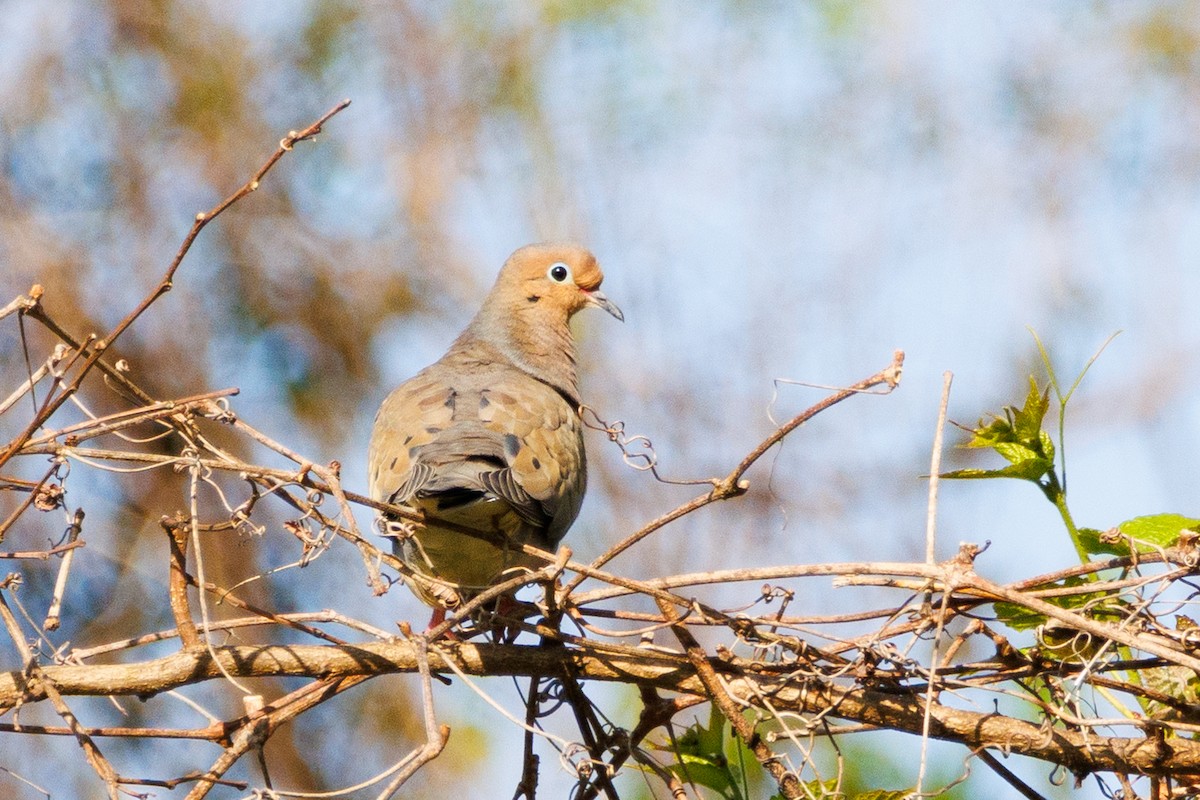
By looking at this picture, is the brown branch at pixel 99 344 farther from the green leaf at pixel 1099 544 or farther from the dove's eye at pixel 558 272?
the dove's eye at pixel 558 272

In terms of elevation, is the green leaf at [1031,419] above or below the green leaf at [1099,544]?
above

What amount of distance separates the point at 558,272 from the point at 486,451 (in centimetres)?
171

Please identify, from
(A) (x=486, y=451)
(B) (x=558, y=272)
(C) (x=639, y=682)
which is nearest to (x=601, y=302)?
(B) (x=558, y=272)

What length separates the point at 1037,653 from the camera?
2.44 meters

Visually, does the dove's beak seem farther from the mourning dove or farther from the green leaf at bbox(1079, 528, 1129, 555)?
the green leaf at bbox(1079, 528, 1129, 555)

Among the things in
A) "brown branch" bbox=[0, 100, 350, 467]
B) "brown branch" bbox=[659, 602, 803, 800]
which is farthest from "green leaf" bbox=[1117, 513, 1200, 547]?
"brown branch" bbox=[0, 100, 350, 467]

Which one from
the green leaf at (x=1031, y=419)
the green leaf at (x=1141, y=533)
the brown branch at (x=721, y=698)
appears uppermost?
the green leaf at (x=1031, y=419)

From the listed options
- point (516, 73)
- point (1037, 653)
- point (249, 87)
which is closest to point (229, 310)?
point (249, 87)

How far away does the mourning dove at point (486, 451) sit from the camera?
3.28 m

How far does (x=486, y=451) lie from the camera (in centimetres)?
346

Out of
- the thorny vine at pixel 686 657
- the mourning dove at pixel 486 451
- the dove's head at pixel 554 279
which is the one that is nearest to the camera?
the thorny vine at pixel 686 657

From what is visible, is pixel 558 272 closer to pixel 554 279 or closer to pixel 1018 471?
pixel 554 279

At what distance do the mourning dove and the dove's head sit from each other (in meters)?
0.01

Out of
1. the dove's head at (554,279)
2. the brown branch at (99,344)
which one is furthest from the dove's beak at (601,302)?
the brown branch at (99,344)
